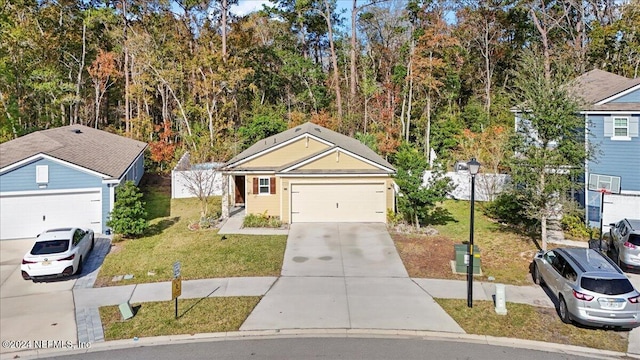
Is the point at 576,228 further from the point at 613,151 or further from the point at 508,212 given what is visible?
the point at 613,151

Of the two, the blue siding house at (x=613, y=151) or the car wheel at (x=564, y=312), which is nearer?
the car wheel at (x=564, y=312)

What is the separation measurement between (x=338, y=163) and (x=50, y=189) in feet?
43.4

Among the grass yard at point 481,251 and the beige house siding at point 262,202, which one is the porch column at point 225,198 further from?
the grass yard at point 481,251

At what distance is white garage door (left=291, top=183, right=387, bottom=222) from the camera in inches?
841

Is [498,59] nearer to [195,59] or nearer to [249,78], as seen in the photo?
[249,78]

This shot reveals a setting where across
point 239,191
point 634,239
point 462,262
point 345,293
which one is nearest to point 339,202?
point 239,191

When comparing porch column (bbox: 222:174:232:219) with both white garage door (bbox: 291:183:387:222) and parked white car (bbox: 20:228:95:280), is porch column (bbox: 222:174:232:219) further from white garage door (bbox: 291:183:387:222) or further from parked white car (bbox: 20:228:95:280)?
parked white car (bbox: 20:228:95:280)

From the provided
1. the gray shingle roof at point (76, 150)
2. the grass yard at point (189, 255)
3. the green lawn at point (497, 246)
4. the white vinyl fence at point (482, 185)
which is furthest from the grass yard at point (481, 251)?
the gray shingle roof at point (76, 150)

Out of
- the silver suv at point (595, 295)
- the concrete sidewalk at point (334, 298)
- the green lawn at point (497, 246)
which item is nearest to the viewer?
the silver suv at point (595, 295)

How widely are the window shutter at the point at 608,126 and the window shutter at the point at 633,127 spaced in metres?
0.71

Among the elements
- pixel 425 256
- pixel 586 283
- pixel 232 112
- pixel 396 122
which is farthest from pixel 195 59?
pixel 586 283

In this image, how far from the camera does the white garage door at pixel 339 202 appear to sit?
841 inches

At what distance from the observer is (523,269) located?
15109mm

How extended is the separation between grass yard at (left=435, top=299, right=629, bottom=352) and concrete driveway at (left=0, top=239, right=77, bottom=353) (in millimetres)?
10030
